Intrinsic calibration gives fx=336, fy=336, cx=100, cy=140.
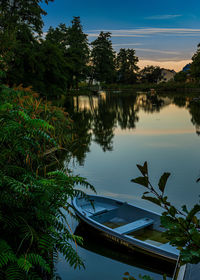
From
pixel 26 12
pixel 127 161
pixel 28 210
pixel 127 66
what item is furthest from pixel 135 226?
pixel 127 66

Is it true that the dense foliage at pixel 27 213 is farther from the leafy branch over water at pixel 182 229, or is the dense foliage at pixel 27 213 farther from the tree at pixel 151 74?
the tree at pixel 151 74

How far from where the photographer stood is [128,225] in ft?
25.4

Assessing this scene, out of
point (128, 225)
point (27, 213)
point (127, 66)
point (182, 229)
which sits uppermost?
point (127, 66)

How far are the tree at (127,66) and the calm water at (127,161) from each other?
8112cm

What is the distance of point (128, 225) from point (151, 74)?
11208 centimetres

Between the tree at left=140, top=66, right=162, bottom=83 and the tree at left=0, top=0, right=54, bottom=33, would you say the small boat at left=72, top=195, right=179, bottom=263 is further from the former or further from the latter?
the tree at left=140, top=66, right=162, bottom=83

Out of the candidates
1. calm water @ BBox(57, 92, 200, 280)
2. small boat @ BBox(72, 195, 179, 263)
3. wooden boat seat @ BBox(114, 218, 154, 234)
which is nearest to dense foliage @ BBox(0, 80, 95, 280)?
small boat @ BBox(72, 195, 179, 263)

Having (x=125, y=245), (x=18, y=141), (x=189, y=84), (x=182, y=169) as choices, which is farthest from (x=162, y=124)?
(x=189, y=84)

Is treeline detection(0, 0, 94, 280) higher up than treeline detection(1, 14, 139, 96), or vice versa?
treeline detection(1, 14, 139, 96)

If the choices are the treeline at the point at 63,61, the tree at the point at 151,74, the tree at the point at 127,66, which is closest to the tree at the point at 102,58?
the treeline at the point at 63,61

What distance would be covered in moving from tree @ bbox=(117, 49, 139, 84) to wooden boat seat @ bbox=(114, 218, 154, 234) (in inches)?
4169

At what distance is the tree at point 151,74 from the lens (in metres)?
115

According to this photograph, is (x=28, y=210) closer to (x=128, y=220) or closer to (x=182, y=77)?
(x=128, y=220)

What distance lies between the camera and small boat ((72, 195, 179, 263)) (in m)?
6.75
